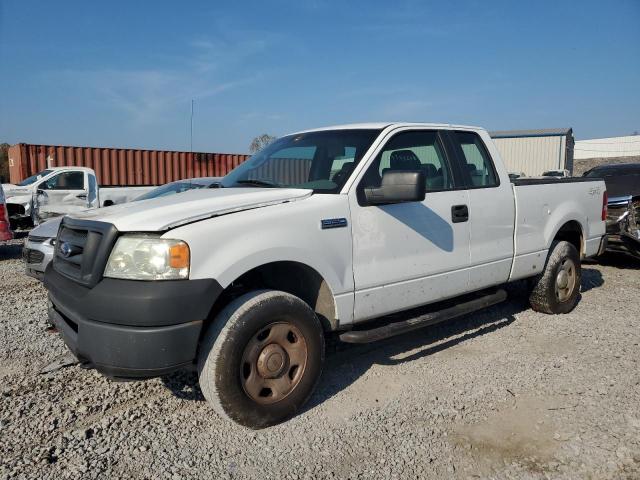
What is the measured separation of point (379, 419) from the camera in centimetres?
336

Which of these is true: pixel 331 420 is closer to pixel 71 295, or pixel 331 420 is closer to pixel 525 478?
pixel 525 478

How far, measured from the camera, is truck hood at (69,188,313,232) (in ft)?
9.59

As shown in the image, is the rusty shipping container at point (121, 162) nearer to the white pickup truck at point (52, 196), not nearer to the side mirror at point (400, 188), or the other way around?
the white pickup truck at point (52, 196)

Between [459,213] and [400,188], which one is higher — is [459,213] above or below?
below

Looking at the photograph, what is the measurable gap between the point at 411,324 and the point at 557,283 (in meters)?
2.52

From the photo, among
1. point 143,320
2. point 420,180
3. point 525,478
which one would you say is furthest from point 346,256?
point 525,478

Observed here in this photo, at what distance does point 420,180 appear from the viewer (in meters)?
3.43

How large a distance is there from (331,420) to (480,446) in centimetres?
89

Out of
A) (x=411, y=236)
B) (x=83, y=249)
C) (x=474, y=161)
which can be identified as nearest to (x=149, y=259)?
(x=83, y=249)

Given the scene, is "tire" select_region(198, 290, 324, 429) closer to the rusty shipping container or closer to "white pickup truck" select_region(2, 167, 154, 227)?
"white pickup truck" select_region(2, 167, 154, 227)

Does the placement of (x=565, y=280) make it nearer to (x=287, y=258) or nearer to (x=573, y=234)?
(x=573, y=234)

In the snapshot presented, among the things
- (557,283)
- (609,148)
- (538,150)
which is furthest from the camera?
(609,148)

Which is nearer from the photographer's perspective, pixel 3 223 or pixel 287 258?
pixel 287 258

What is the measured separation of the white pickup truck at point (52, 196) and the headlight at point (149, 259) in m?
10.6
